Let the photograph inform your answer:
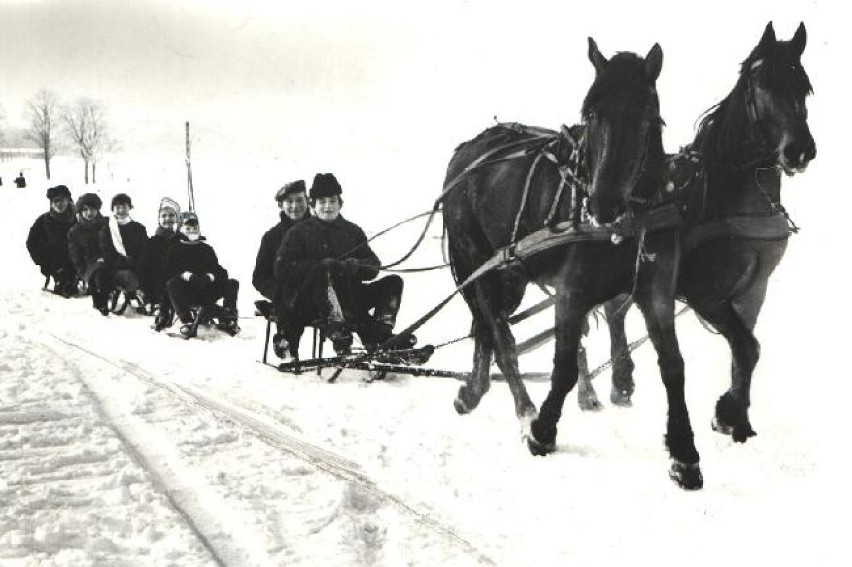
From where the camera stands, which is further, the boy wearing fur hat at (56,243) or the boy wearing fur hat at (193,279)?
the boy wearing fur hat at (56,243)

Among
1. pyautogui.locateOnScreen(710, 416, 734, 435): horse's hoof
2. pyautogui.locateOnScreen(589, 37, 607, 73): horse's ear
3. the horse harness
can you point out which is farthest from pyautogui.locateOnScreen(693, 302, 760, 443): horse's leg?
pyautogui.locateOnScreen(589, 37, 607, 73): horse's ear

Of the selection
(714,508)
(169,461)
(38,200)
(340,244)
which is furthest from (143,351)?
(38,200)

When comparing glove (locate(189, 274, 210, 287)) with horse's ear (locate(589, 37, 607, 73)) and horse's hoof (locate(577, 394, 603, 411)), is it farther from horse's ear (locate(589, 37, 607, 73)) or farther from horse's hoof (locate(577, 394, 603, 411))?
horse's ear (locate(589, 37, 607, 73))

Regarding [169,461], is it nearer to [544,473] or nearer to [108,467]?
[108,467]

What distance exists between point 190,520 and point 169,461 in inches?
37.2

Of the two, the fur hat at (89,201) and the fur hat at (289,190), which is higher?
the fur hat at (289,190)

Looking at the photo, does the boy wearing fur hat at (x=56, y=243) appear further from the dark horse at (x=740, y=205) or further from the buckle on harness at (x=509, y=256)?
the dark horse at (x=740, y=205)

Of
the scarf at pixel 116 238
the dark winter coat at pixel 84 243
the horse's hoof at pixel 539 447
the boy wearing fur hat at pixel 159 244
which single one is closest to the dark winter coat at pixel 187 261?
the boy wearing fur hat at pixel 159 244

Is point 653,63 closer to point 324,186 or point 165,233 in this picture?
point 324,186

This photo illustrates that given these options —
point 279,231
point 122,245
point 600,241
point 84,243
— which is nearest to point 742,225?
point 600,241

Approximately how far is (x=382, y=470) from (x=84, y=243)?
10.7m

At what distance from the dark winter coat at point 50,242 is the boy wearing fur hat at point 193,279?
4801 mm

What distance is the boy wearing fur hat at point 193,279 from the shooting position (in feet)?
33.1

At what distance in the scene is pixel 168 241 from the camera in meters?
11.6
